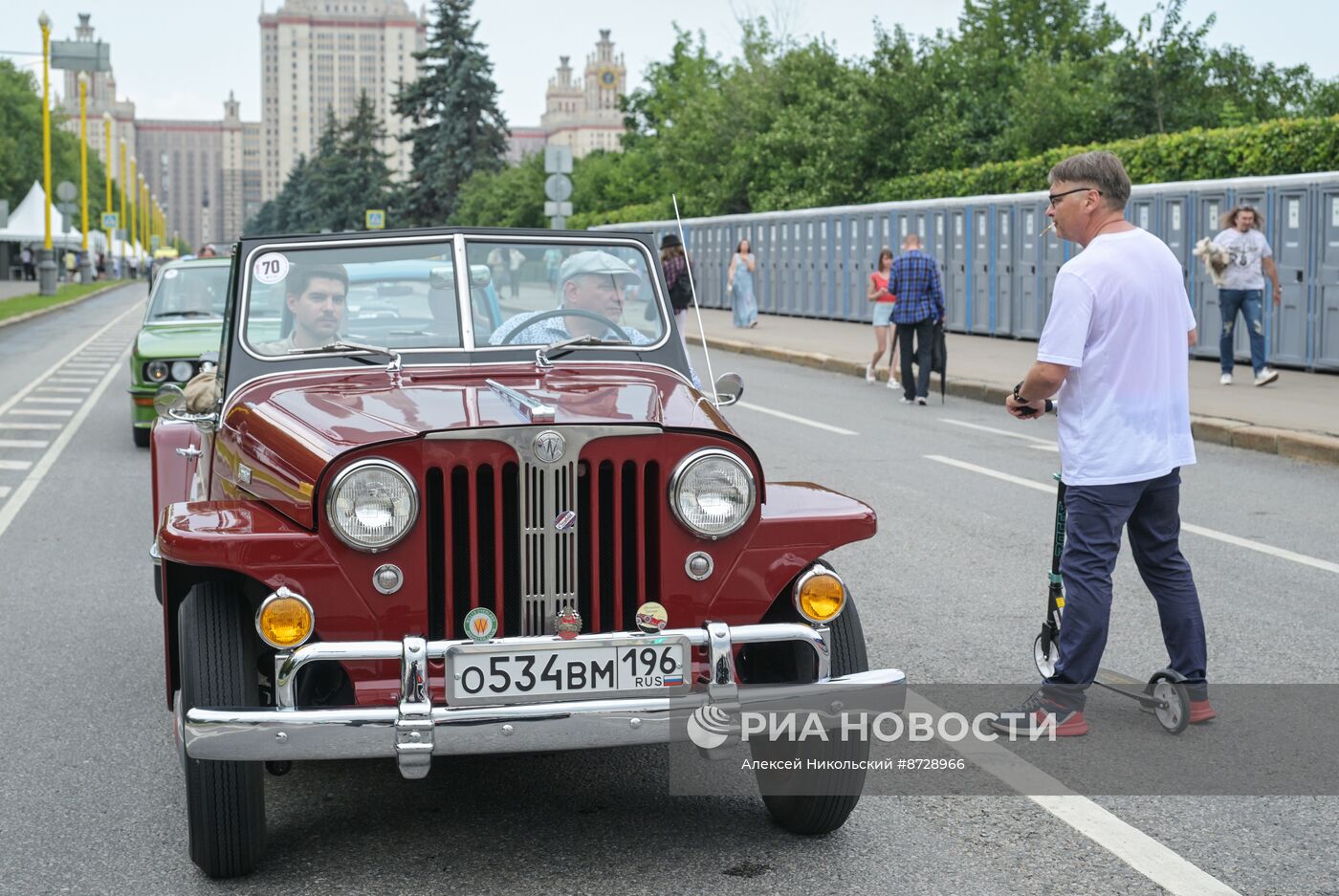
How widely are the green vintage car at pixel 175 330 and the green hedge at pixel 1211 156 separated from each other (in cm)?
861

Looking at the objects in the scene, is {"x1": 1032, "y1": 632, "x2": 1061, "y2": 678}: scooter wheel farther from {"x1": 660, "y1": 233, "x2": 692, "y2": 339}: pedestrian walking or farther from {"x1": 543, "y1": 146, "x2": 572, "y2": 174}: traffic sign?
{"x1": 543, "y1": 146, "x2": 572, "y2": 174}: traffic sign

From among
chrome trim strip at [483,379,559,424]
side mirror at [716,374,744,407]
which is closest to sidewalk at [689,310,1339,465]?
side mirror at [716,374,744,407]

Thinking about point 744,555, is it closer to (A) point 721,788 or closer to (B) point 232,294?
(A) point 721,788

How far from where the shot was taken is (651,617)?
165 inches

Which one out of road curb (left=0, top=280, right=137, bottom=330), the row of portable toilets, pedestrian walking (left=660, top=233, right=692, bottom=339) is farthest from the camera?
road curb (left=0, top=280, right=137, bottom=330)

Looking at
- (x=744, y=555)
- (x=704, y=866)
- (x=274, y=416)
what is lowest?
(x=704, y=866)

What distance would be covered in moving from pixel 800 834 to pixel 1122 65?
37306 millimetres

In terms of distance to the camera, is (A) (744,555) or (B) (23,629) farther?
(B) (23,629)

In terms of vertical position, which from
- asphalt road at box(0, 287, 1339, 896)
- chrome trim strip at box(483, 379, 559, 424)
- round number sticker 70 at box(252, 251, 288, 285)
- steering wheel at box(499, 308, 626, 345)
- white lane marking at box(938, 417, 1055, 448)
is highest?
round number sticker 70 at box(252, 251, 288, 285)

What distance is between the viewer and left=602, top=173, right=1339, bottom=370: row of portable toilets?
62.6 feet

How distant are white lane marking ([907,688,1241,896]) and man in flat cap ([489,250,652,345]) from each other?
1.74m

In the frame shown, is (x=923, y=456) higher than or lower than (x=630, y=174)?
lower

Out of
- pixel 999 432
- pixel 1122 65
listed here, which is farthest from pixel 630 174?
pixel 999 432

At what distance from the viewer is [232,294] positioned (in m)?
5.77
